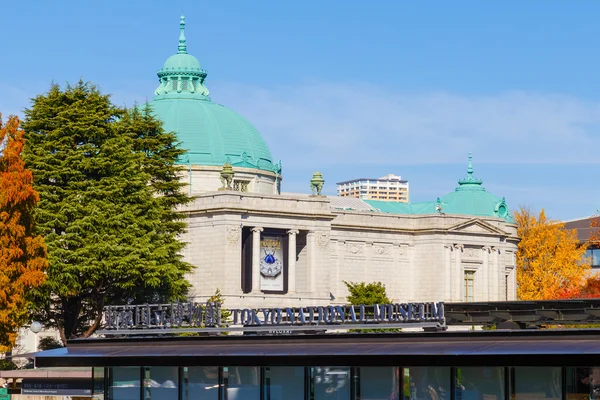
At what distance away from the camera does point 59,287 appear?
110 metres

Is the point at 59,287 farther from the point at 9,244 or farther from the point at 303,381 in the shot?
the point at 303,381

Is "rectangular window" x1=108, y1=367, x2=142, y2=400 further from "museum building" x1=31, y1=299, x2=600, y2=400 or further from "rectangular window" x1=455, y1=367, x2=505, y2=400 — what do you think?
"rectangular window" x1=455, y1=367, x2=505, y2=400

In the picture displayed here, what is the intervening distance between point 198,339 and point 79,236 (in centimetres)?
5178

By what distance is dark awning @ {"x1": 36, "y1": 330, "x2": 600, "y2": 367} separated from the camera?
5156cm

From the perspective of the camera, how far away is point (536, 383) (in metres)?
52.6

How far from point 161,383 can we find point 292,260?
10229cm

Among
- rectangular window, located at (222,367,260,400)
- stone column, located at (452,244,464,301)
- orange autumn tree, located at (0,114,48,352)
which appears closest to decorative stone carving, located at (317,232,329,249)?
stone column, located at (452,244,464,301)

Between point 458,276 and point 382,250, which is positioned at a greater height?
point 382,250

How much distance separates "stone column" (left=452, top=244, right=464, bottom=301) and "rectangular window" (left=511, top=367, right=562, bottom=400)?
5164 inches

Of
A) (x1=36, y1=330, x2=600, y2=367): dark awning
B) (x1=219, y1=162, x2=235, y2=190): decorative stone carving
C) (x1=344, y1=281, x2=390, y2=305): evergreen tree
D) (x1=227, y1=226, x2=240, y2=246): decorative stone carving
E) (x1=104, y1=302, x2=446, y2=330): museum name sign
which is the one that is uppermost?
(x1=219, y1=162, x2=235, y2=190): decorative stone carving

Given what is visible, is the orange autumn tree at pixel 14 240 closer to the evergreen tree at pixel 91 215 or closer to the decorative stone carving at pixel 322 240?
the evergreen tree at pixel 91 215

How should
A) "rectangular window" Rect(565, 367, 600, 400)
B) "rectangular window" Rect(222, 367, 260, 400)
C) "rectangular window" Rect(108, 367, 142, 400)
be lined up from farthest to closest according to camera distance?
1. "rectangular window" Rect(108, 367, 142, 400)
2. "rectangular window" Rect(222, 367, 260, 400)
3. "rectangular window" Rect(565, 367, 600, 400)

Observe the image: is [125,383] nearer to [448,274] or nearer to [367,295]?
[367,295]

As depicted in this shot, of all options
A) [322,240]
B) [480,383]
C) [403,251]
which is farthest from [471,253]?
[480,383]
